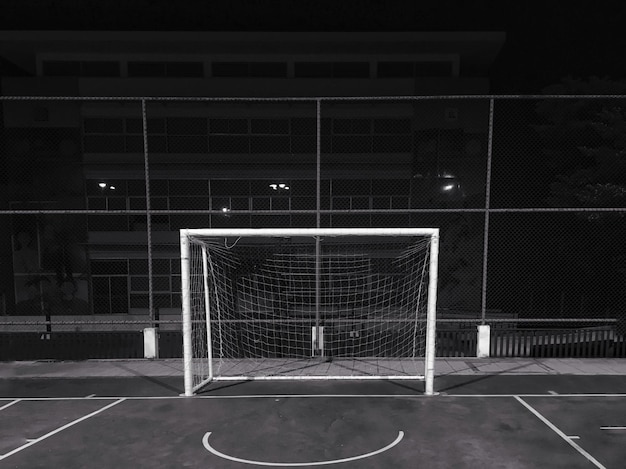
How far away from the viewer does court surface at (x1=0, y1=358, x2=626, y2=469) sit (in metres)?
5.53

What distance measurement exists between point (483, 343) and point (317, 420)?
4681 millimetres

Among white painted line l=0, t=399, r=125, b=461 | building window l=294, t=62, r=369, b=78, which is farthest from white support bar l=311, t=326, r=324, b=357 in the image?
building window l=294, t=62, r=369, b=78

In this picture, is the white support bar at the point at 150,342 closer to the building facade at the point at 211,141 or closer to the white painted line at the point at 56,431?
the white painted line at the point at 56,431

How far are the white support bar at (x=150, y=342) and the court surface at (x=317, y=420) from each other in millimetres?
613

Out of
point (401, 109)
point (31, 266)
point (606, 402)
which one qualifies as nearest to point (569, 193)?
point (401, 109)

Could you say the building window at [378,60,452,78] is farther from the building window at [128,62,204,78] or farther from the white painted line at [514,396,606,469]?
the white painted line at [514,396,606,469]

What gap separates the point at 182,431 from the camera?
20.4ft

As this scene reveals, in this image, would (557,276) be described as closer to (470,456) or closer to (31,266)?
(470,456)

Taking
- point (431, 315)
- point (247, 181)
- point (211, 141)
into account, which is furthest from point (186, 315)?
point (211, 141)

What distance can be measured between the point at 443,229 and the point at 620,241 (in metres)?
9.17

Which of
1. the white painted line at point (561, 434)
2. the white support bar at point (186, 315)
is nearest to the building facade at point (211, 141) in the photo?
the white support bar at point (186, 315)

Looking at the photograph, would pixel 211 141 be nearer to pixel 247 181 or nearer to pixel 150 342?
pixel 247 181

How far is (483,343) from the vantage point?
942 centimetres

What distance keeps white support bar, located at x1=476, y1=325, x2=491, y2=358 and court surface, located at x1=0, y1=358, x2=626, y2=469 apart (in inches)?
21.7
